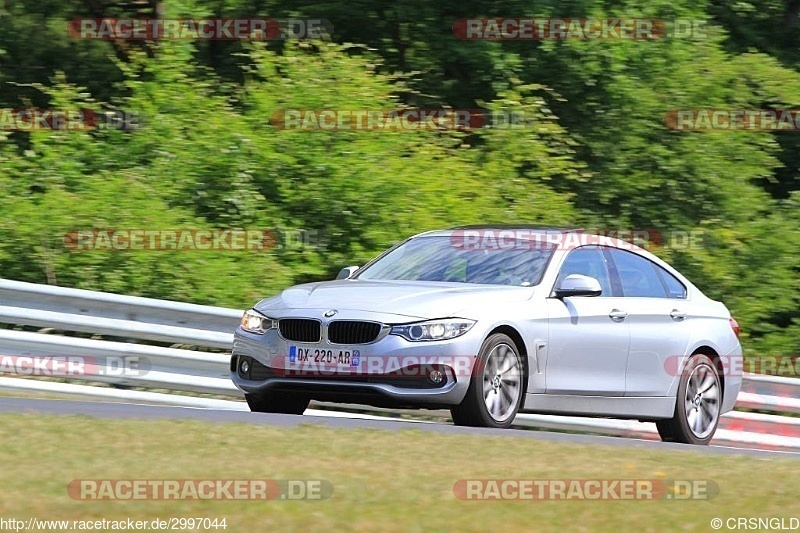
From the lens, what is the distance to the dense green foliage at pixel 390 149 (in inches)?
669

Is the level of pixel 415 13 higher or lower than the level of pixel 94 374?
higher

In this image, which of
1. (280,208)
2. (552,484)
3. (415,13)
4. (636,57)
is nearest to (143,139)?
(280,208)

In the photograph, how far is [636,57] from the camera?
2281 cm

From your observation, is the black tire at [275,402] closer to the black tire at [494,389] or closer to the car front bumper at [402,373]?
the car front bumper at [402,373]

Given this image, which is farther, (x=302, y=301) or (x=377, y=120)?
(x=377, y=120)

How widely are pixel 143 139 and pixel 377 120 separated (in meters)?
3.07

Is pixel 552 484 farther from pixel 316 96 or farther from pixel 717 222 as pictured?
pixel 717 222

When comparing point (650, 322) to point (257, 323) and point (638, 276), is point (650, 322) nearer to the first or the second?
point (638, 276)
